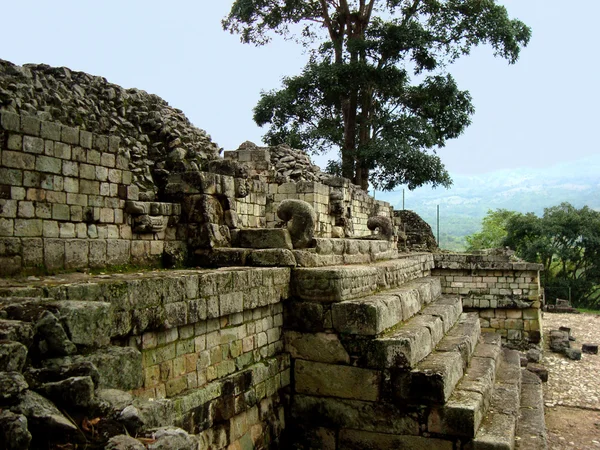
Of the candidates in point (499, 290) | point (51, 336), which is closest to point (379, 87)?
point (499, 290)

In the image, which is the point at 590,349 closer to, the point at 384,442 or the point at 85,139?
the point at 384,442

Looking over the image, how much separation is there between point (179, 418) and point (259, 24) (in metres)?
23.1

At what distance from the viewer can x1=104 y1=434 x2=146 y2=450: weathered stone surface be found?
269cm

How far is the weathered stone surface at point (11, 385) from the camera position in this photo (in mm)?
2633

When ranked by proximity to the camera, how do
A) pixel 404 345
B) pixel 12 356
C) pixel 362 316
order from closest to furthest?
pixel 12 356
pixel 404 345
pixel 362 316

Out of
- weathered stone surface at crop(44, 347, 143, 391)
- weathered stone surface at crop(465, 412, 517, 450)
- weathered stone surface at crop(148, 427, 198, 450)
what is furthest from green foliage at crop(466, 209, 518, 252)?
weathered stone surface at crop(148, 427, 198, 450)

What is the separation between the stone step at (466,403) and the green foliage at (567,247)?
26340mm

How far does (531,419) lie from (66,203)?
6.89 m

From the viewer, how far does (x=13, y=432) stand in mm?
2484

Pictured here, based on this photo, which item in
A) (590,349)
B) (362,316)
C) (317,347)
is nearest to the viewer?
(362,316)

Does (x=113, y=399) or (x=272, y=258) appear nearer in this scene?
(x=113, y=399)

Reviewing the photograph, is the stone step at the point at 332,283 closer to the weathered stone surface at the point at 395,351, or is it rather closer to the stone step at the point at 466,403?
the weathered stone surface at the point at 395,351

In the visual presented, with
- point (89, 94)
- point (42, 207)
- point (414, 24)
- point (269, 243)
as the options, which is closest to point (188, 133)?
point (89, 94)

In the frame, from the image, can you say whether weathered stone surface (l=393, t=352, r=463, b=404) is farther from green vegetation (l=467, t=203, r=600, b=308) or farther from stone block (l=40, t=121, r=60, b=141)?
green vegetation (l=467, t=203, r=600, b=308)
